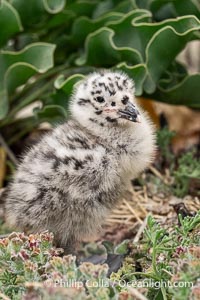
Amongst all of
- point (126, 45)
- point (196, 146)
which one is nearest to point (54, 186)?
point (126, 45)

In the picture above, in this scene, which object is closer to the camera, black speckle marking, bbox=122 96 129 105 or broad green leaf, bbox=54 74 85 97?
black speckle marking, bbox=122 96 129 105

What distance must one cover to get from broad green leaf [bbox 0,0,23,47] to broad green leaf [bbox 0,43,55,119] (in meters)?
0.12

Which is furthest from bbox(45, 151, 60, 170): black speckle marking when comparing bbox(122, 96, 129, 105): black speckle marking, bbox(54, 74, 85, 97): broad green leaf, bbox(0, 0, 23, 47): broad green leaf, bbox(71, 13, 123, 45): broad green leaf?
bbox(71, 13, 123, 45): broad green leaf

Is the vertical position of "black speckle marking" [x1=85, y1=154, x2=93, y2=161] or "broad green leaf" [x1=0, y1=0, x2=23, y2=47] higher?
"broad green leaf" [x1=0, y1=0, x2=23, y2=47]

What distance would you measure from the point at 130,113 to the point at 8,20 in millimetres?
827

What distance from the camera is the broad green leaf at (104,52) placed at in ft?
9.20

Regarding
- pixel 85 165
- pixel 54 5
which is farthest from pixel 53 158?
pixel 54 5

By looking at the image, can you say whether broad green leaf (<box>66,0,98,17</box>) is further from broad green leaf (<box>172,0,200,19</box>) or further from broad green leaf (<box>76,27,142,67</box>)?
broad green leaf (<box>172,0,200,19</box>)

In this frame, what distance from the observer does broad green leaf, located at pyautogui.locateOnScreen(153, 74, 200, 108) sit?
9.53ft

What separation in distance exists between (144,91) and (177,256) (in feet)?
3.89

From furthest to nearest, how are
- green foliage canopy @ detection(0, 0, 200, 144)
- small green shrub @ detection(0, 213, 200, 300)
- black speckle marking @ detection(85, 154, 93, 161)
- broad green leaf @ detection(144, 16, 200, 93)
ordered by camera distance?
1. green foliage canopy @ detection(0, 0, 200, 144)
2. broad green leaf @ detection(144, 16, 200, 93)
3. black speckle marking @ detection(85, 154, 93, 161)
4. small green shrub @ detection(0, 213, 200, 300)

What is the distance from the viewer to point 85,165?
7.37ft

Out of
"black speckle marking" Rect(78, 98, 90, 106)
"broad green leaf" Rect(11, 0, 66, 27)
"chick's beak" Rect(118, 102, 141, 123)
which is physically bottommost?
"chick's beak" Rect(118, 102, 141, 123)

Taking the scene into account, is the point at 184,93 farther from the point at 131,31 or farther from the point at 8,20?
the point at 8,20
